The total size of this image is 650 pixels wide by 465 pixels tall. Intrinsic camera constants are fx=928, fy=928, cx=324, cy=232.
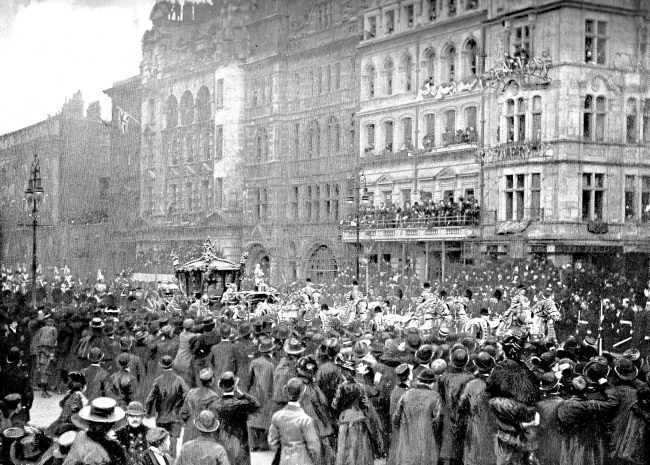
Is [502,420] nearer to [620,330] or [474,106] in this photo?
[620,330]

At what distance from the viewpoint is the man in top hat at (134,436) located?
6.07m

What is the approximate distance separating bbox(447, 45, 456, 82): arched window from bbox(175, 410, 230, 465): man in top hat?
38.4ft

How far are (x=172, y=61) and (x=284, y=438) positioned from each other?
42.6ft

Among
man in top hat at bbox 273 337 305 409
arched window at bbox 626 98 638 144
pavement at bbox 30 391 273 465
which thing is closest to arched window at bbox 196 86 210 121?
pavement at bbox 30 391 273 465

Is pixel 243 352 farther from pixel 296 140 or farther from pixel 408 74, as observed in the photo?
pixel 296 140

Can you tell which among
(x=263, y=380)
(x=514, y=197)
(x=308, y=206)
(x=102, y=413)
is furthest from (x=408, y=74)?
(x=102, y=413)

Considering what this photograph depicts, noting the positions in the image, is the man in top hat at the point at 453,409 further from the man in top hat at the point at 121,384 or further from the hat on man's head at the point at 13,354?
the hat on man's head at the point at 13,354

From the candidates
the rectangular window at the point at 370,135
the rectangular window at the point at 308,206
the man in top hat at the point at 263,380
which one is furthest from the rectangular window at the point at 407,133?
the man in top hat at the point at 263,380

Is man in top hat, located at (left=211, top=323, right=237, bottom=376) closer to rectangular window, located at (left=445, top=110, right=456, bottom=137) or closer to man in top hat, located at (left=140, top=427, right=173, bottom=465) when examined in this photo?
man in top hat, located at (left=140, top=427, right=173, bottom=465)

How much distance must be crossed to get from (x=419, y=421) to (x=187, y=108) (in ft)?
43.4

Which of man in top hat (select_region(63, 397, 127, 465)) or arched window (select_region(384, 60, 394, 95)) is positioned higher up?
arched window (select_region(384, 60, 394, 95))

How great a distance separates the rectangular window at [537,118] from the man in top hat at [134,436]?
10.5 metres

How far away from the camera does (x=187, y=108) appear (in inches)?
760

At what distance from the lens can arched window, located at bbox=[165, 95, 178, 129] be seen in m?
19.2
